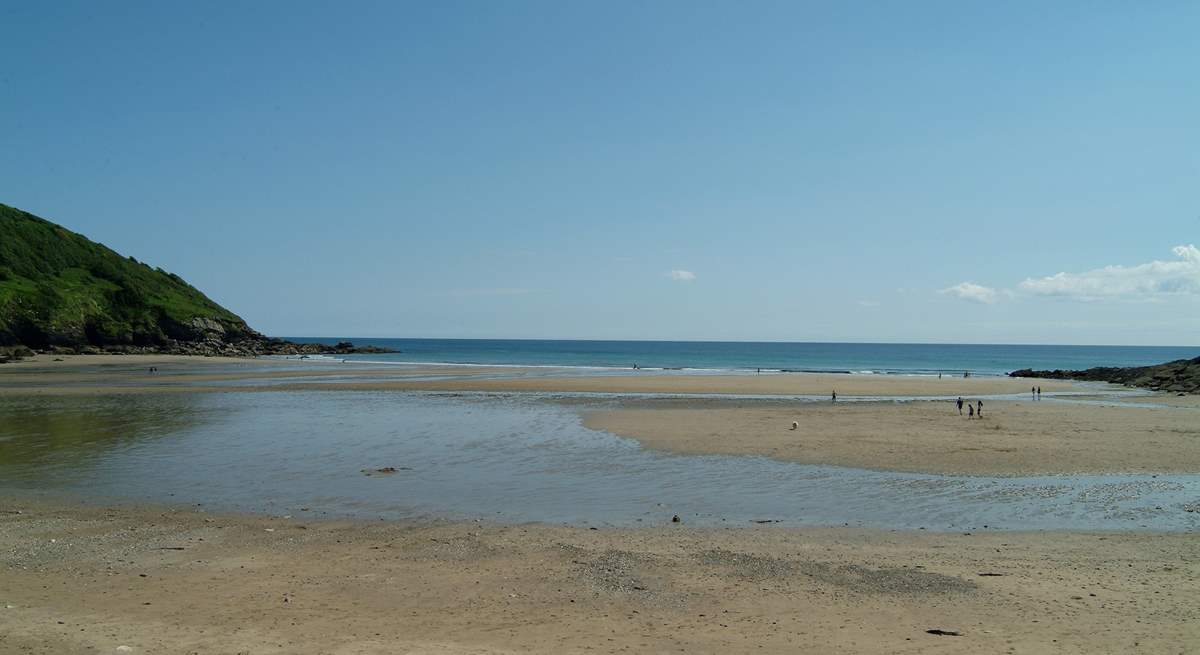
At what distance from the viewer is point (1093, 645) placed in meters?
8.50

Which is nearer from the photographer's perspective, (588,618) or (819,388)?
(588,618)

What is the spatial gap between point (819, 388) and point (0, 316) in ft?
334

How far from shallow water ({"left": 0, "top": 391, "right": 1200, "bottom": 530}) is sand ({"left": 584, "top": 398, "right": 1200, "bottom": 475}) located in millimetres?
2034

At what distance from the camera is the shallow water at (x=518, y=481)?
634 inches

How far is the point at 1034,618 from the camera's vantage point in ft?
30.9

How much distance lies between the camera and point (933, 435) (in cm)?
2927

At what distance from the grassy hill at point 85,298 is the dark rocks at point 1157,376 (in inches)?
4829

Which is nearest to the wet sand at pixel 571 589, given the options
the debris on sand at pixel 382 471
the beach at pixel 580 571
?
the beach at pixel 580 571

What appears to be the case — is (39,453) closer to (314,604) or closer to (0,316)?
(314,604)

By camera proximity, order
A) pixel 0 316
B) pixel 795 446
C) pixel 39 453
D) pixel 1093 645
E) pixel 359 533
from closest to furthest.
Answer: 1. pixel 1093 645
2. pixel 359 533
3. pixel 39 453
4. pixel 795 446
5. pixel 0 316

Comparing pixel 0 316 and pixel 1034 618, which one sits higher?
pixel 0 316

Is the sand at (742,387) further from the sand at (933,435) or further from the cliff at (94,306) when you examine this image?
the cliff at (94,306)

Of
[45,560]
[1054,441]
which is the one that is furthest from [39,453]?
[1054,441]

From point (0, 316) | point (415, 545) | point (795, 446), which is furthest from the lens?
point (0, 316)
